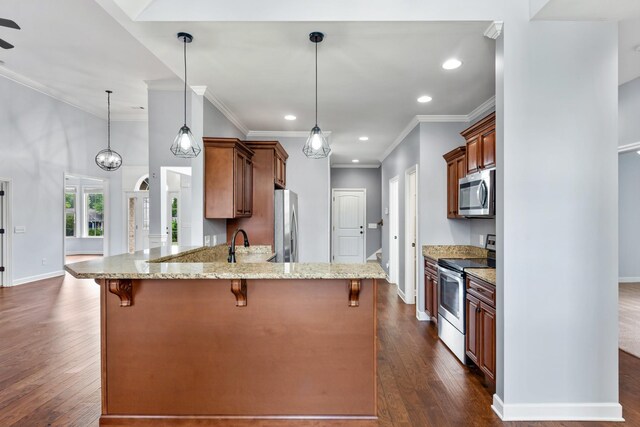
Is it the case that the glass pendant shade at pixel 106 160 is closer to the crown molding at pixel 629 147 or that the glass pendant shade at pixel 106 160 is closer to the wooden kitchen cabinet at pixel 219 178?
the wooden kitchen cabinet at pixel 219 178

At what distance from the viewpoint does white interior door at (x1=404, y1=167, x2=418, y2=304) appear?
17.0ft

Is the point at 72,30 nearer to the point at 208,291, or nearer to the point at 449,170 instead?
the point at 208,291

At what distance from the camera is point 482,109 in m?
4.07

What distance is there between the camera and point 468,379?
2.81 meters

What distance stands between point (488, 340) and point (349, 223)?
21.8 ft

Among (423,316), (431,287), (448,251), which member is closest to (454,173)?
(448,251)

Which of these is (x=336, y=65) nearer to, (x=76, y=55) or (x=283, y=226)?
(x=283, y=226)

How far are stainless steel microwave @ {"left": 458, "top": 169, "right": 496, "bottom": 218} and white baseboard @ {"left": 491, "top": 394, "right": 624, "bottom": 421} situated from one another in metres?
1.54

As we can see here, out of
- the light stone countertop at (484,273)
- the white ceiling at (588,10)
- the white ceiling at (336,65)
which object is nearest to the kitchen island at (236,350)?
the light stone countertop at (484,273)

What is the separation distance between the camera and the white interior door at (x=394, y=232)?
6.18 metres

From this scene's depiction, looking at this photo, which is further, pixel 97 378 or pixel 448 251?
pixel 448 251

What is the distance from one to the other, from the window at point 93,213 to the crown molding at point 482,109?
35.0ft

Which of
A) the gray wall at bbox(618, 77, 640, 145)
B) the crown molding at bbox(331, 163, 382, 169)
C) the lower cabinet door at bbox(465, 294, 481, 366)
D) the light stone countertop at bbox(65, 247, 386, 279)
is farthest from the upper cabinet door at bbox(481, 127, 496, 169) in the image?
the crown molding at bbox(331, 163, 382, 169)

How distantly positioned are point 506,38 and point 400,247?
390 cm
